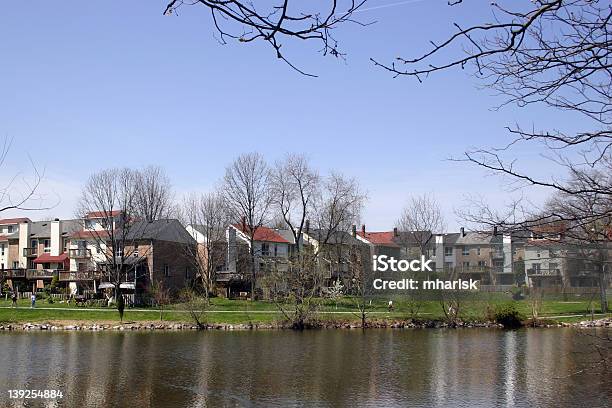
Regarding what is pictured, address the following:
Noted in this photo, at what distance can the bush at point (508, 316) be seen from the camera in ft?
150

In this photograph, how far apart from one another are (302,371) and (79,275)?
4262cm

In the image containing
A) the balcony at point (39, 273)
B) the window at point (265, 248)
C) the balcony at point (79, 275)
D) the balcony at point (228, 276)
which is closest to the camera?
the balcony at point (79, 275)

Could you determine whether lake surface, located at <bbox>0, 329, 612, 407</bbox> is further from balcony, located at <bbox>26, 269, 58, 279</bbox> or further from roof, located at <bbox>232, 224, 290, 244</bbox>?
roof, located at <bbox>232, 224, 290, 244</bbox>

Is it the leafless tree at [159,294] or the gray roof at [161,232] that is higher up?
the gray roof at [161,232]

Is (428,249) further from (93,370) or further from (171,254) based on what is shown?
(93,370)

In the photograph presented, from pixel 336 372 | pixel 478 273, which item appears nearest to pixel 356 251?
pixel 478 273

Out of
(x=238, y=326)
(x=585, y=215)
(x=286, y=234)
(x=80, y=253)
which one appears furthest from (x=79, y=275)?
(x=585, y=215)

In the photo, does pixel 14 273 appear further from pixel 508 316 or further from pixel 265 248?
pixel 508 316

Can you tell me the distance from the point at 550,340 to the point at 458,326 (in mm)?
10668

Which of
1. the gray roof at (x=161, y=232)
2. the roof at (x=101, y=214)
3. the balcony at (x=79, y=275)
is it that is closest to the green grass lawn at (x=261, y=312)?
the balcony at (x=79, y=275)

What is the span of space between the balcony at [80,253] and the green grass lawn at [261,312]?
1244 centimetres

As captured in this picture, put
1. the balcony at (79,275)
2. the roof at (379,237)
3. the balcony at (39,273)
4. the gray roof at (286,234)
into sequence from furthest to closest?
1. the roof at (379,237)
2. the gray roof at (286,234)
3. the balcony at (39,273)
4. the balcony at (79,275)

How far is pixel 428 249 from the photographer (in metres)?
64.0

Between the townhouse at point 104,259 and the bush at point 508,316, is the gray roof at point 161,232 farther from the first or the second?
the bush at point 508,316
